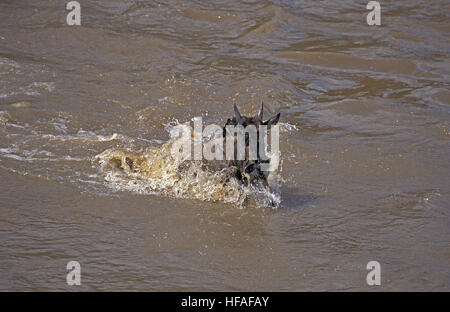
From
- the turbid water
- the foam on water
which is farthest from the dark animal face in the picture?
the turbid water

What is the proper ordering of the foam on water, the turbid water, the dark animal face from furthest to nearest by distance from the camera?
1. the foam on water
2. the dark animal face
3. the turbid water

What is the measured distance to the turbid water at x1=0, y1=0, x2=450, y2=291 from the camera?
643cm

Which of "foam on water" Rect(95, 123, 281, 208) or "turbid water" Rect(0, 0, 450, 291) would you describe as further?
"foam on water" Rect(95, 123, 281, 208)

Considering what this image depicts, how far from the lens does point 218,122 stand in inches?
399

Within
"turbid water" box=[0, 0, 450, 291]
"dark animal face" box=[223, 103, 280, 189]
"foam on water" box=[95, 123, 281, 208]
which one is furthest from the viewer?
"foam on water" box=[95, 123, 281, 208]

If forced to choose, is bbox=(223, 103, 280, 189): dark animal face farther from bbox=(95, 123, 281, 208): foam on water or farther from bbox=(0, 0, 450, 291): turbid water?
bbox=(0, 0, 450, 291): turbid water

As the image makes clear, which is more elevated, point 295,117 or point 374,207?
point 295,117

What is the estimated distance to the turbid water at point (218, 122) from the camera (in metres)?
6.43

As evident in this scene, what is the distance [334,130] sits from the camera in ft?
32.5

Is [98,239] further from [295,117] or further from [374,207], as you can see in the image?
[295,117]

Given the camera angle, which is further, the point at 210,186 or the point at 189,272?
the point at 210,186

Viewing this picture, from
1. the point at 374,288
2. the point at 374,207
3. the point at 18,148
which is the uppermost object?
the point at 18,148

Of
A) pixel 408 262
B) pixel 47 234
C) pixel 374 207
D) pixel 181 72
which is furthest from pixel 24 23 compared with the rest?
pixel 408 262

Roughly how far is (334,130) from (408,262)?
368cm
